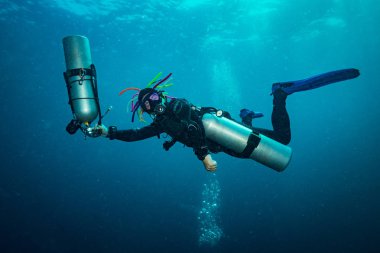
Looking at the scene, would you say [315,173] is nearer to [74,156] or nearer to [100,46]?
[100,46]

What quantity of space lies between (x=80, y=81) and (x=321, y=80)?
15.2ft

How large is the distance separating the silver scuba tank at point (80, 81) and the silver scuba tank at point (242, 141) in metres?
1.92

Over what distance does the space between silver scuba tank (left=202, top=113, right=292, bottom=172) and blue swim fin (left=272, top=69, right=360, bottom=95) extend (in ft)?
4.94

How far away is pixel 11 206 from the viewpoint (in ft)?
76.2

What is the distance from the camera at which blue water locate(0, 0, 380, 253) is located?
19.8m

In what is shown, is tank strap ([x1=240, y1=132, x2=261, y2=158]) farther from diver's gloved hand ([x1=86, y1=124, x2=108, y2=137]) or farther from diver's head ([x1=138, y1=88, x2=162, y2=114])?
diver's gloved hand ([x1=86, y1=124, x2=108, y2=137])

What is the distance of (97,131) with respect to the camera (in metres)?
4.16

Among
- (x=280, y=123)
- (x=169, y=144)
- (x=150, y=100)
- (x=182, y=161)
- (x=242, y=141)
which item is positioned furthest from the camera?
(x=182, y=161)

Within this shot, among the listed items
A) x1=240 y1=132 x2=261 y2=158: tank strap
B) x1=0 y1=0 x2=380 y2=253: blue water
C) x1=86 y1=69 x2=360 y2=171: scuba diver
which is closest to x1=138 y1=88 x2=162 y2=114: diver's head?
x1=86 y1=69 x2=360 y2=171: scuba diver

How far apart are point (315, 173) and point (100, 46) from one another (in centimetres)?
3314

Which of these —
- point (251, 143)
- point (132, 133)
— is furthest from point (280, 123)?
point (132, 133)

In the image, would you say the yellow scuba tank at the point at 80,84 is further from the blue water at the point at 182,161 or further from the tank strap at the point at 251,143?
the blue water at the point at 182,161

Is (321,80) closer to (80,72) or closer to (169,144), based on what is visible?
(169,144)

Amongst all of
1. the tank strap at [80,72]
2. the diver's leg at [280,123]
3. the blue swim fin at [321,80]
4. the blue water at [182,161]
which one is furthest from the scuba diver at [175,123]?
the blue water at [182,161]
